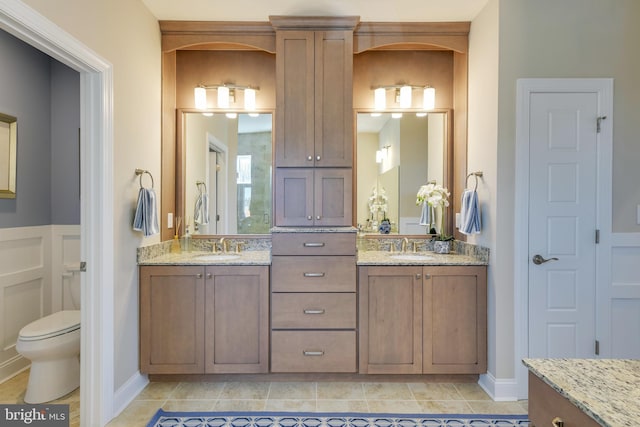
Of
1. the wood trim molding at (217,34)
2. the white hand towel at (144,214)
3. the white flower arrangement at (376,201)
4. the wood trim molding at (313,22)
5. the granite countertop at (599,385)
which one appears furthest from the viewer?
the white flower arrangement at (376,201)

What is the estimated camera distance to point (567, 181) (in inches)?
92.6

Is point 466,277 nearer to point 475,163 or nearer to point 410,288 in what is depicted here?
point 410,288

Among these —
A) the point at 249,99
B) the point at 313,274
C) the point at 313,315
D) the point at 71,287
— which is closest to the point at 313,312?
the point at 313,315

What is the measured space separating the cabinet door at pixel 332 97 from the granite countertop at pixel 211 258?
0.85 m

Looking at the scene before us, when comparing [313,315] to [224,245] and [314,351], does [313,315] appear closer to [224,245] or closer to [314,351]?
[314,351]

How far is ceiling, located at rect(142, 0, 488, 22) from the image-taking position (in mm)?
2484

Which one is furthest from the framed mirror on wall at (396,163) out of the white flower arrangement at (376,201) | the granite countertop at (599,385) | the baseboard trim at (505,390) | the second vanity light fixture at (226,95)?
the granite countertop at (599,385)

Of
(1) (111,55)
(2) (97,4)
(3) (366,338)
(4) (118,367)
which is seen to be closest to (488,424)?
(3) (366,338)

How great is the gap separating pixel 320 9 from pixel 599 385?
2.59 metres

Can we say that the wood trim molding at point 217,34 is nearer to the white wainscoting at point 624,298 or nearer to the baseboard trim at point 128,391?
the baseboard trim at point 128,391

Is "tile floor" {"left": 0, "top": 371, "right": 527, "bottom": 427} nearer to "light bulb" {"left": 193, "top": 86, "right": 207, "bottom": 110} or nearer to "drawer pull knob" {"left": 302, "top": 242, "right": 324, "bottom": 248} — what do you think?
"drawer pull knob" {"left": 302, "top": 242, "right": 324, "bottom": 248}

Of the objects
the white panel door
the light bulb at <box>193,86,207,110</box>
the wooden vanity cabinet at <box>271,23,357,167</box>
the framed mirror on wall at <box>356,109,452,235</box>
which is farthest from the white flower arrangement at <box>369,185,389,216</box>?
the light bulb at <box>193,86,207,110</box>

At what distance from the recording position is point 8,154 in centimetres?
264

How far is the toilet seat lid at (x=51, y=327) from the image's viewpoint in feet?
7.32
